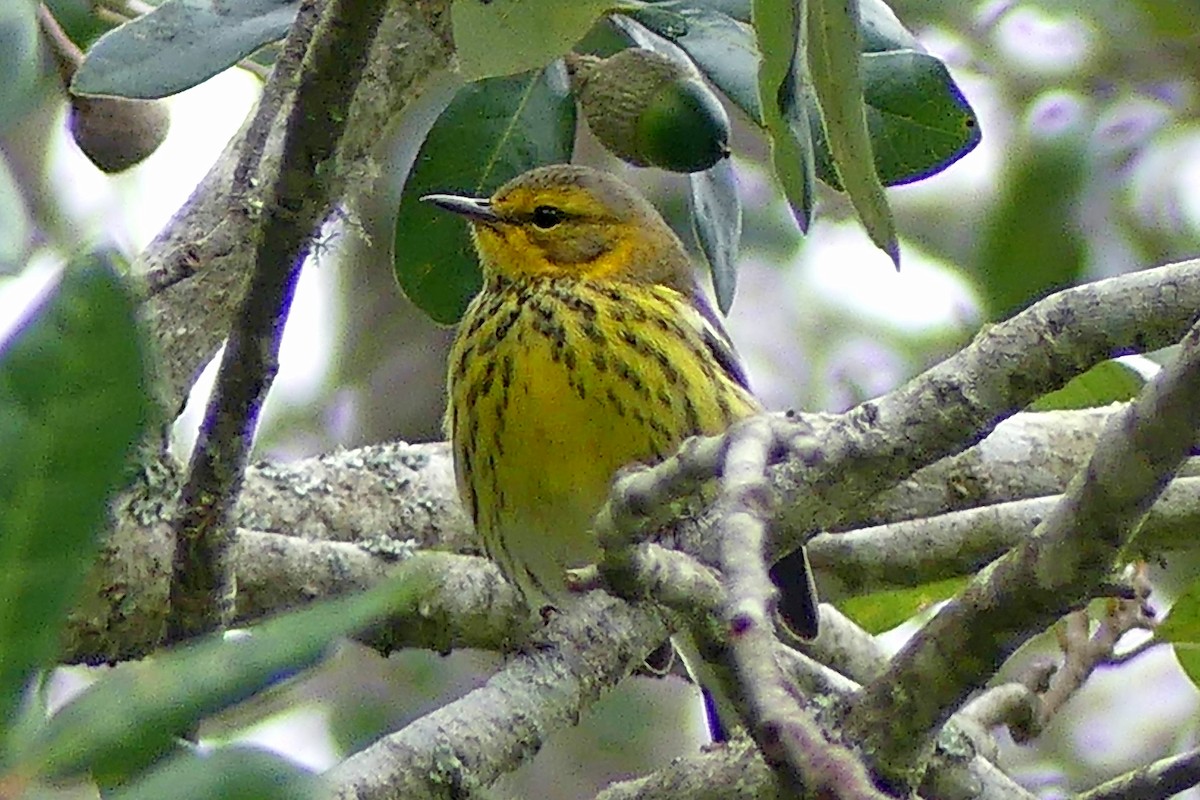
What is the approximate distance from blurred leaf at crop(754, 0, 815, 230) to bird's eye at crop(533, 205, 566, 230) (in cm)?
219

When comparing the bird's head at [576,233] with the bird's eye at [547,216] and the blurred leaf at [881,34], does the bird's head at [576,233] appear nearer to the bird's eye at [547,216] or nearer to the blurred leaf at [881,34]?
the bird's eye at [547,216]

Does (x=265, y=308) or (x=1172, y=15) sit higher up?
(x=265, y=308)

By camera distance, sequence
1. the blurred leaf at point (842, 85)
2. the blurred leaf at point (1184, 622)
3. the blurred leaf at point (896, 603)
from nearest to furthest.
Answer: the blurred leaf at point (842, 85)
the blurred leaf at point (1184, 622)
the blurred leaf at point (896, 603)

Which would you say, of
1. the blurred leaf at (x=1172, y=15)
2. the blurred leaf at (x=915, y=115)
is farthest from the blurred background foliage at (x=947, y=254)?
the blurred leaf at (x=915, y=115)

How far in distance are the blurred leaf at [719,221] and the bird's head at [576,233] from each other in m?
0.79

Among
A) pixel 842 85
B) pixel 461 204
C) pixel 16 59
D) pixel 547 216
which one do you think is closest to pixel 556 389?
pixel 461 204

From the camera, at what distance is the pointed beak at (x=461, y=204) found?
11.5ft

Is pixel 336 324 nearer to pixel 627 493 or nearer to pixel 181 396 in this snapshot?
pixel 181 396

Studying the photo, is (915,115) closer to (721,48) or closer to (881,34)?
(881,34)

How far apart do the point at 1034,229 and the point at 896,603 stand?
2.52 m

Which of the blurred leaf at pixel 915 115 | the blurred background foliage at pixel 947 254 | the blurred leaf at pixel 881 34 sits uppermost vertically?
the blurred leaf at pixel 881 34

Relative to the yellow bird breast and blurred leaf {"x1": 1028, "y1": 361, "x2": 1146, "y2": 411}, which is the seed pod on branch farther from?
blurred leaf {"x1": 1028, "y1": 361, "x2": 1146, "y2": 411}

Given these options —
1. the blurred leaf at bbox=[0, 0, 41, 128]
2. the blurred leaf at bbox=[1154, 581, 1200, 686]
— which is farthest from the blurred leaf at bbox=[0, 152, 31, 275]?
the blurred leaf at bbox=[1154, 581, 1200, 686]

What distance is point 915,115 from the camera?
3.04m
